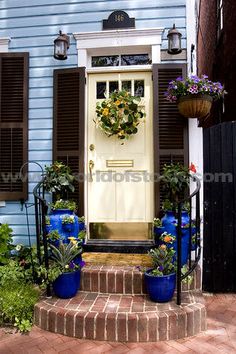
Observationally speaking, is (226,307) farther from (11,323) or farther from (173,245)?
(11,323)

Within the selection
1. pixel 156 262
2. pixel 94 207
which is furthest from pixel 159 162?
pixel 156 262

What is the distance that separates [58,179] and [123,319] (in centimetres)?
161

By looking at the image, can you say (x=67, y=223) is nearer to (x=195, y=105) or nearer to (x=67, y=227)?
(x=67, y=227)

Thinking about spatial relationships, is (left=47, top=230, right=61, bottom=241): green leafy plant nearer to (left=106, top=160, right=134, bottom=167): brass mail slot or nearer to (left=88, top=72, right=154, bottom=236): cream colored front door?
(left=88, top=72, right=154, bottom=236): cream colored front door

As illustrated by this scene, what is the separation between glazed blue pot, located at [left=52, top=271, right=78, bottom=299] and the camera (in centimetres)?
279

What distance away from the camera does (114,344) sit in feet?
8.00

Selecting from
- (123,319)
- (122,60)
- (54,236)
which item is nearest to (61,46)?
(122,60)

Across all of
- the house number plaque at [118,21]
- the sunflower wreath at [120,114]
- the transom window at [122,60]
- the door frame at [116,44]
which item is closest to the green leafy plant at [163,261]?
the door frame at [116,44]

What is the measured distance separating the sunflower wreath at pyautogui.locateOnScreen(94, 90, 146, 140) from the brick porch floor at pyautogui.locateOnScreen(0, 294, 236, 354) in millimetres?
2176

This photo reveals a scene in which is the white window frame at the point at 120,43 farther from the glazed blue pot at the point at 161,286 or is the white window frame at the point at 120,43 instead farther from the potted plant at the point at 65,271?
the glazed blue pot at the point at 161,286

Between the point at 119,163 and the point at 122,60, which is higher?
the point at 122,60

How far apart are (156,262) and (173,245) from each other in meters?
0.32

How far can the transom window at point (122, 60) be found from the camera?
3.96m

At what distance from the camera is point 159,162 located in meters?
3.64
